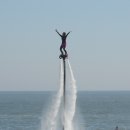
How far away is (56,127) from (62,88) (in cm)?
301

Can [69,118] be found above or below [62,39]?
below

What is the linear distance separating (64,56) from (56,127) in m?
4.96

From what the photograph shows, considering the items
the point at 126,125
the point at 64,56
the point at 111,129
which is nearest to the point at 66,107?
the point at 64,56

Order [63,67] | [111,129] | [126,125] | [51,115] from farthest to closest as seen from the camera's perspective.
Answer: [126,125] < [111,129] < [51,115] < [63,67]

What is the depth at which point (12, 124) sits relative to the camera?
396 ft

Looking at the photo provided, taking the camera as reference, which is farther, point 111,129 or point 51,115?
point 111,129

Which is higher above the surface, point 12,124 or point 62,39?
point 62,39

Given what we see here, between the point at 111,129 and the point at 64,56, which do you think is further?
the point at 111,129

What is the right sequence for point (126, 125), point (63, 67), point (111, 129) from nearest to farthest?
point (63, 67) → point (111, 129) → point (126, 125)

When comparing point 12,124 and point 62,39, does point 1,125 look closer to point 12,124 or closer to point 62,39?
point 12,124

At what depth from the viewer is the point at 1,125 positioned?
117750 millimetres

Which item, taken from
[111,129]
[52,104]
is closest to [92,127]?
[111,129]

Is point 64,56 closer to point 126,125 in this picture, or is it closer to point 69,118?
point 69,118

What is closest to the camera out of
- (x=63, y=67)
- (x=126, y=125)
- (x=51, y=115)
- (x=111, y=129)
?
(x=63, y=67)
